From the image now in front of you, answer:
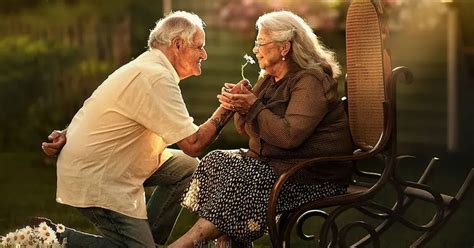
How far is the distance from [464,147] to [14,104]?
169 inches

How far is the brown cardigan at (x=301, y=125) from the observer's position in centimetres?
526

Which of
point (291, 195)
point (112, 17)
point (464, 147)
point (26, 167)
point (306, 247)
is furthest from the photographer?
point (112, 17)

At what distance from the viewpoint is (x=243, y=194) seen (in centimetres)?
532

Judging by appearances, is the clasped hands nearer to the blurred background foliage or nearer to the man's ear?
the man's ear

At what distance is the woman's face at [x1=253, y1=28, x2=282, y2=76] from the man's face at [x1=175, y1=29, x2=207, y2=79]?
238 mm

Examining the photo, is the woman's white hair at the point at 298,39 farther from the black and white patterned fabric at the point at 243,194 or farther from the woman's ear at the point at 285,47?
the black and white patterned fabric at the point at 243,194

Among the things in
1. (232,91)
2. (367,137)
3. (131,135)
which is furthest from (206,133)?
(367,137)

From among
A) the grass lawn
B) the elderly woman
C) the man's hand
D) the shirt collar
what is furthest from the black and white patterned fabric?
the grass lawn


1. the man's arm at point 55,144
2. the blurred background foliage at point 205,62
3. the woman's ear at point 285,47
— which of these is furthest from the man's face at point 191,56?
the blurred background foliage at point 205,62

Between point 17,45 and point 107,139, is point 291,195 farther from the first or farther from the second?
point 17,45

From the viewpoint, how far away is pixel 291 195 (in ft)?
17.6

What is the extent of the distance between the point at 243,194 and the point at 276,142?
0.25m

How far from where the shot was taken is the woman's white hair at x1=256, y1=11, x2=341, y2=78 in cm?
541

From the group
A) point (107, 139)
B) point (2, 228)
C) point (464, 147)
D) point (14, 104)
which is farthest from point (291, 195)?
point (14, 104)
